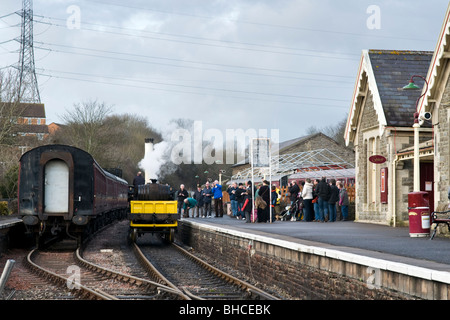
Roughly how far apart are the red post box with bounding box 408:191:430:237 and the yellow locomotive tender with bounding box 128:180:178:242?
928cm

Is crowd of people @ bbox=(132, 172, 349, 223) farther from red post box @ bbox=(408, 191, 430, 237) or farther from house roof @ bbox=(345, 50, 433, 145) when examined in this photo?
red post box @ bbox=(408, 191, 430, 237)

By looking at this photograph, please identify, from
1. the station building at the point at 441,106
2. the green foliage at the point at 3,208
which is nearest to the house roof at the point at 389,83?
the station building at the point at 441,106

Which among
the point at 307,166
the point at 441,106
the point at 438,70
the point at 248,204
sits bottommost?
the point at 248,204

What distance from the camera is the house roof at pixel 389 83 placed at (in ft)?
77.6

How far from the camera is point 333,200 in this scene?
25.3 m

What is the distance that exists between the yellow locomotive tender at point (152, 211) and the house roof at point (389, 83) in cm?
764

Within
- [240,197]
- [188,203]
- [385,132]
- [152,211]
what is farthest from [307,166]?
[152,211]

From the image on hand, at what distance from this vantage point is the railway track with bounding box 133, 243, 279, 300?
1204 cm

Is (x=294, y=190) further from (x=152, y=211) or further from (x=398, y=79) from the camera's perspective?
(x=152, y=211)

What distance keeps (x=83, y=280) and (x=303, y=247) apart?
4.97 meters

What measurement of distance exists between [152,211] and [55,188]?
360cm
